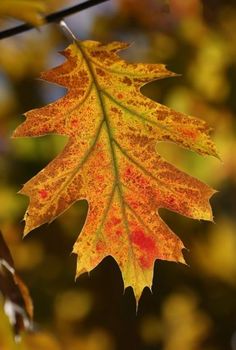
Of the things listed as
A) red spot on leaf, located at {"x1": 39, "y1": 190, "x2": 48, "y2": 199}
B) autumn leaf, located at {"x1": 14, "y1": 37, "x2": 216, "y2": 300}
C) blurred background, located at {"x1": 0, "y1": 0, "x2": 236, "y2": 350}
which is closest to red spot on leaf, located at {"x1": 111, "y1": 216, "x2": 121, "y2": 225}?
autumn leaf, located at {"x1": 14, "y1": 37, "x2": 216, "y2": 300}

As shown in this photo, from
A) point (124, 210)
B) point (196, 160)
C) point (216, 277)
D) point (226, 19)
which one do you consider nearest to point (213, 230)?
point (216, 277)

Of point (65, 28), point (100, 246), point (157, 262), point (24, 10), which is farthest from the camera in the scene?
point (157, 262)

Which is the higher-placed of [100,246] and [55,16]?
[55,16]

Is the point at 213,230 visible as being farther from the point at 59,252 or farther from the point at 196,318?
the point at 59,252

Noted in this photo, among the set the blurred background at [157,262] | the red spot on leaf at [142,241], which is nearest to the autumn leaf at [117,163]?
the red spot on leaf at [142,241]

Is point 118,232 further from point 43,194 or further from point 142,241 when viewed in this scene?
point 43,194

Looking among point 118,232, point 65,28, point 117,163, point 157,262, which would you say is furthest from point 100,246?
point 157,262
